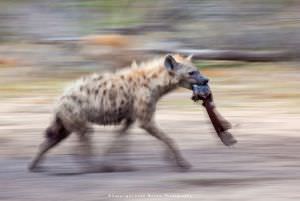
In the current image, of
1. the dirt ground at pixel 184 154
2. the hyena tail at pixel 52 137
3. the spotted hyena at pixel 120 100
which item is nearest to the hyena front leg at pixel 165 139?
the spotted hyena at pixel 120 100

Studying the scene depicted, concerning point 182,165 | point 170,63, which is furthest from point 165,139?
point 170,63

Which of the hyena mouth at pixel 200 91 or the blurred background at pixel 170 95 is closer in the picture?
the blurred background at pixel 170 95

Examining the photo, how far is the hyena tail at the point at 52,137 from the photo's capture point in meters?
6.88

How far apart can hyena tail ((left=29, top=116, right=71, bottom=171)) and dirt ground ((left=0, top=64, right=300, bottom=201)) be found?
123 mm

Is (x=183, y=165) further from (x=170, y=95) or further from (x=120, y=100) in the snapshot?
(x=170, y=95)

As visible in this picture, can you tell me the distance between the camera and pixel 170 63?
691 cm

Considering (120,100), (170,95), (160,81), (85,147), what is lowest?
(85,147)

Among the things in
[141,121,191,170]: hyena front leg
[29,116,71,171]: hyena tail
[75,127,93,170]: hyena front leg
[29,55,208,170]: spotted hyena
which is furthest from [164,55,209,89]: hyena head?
[29,116,71,171]: hyena tail

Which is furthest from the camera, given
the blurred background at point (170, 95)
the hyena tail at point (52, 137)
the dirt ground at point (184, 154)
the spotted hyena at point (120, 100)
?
the hyena tail at point (52, 137)

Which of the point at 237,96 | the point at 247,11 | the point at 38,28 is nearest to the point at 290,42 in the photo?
the point at 247,11

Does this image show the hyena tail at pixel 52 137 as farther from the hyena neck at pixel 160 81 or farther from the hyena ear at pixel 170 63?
the hyena ear at pixel 170 63

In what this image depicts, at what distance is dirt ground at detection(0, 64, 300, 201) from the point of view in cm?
607

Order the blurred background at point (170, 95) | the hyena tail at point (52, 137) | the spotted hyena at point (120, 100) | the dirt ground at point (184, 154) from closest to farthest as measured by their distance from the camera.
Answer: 1. the dirt ground at point (184, 154)
2. the blurred background at point (170, 95)
3. the spotted hyena at point (120, 100)
4. the hyena tail at point (52, 137)

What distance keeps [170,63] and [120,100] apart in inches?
19.5
